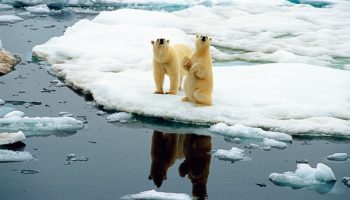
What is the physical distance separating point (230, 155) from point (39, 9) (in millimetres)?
10684

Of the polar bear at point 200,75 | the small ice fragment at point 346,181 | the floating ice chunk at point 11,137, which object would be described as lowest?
the floating ice chunk at point 11,137

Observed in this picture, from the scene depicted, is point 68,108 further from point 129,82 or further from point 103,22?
point 103,22

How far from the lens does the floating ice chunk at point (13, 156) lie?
Result: 15.4 feet

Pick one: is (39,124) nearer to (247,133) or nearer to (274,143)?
(247,133)

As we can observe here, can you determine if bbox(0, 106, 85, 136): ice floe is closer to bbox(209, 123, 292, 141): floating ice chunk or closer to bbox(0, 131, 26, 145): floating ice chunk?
bbox(0, 131, 26, 145): floating ice chunk

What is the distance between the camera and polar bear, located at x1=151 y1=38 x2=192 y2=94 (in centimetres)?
632

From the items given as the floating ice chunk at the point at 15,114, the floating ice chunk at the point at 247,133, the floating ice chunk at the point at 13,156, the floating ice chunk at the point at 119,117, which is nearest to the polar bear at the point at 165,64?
the floating ice chunk at the point at 119,117

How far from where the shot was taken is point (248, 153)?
16.8 feet

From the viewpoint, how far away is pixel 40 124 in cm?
559

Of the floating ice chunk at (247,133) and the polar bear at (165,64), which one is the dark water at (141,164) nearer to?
the floating ice chunk at (247,133)

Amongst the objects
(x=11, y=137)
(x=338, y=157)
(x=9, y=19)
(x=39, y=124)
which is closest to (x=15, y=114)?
(x=39, y=124)

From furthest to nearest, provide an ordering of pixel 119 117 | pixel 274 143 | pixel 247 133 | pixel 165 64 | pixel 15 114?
pixel 165 64 < pixel 119 117 < pixel 15 114 < pixel 247 133 < pixel 274 143

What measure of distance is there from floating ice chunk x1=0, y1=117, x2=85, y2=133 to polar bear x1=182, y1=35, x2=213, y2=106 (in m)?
1.30

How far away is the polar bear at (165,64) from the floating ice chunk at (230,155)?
5.50 ft
